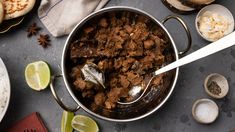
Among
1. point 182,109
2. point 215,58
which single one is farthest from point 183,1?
point 182,109

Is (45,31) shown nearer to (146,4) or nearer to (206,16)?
(146,4)

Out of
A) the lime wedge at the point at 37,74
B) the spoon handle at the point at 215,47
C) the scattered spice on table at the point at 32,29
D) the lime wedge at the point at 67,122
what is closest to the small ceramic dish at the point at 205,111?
the spoon handle at the point at 215,47

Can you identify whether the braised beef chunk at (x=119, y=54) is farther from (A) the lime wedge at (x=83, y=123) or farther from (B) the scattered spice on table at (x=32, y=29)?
(B) the scattered spice on table at (x=32, y=29)

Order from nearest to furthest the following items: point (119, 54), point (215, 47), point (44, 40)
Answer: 1. point (215, 47)
2. point (119, 54)
3. point (44, 40)

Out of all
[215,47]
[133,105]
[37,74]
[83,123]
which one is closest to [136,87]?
[133,105]

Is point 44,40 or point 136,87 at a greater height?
point 44,40

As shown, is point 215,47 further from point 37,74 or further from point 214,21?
point 37,74
